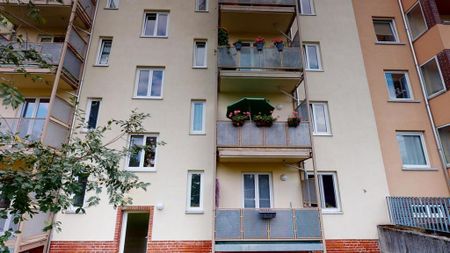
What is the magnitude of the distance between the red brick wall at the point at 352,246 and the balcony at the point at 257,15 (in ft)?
31.9

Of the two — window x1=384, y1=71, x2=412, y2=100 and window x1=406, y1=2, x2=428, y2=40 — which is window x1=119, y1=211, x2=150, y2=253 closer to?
window x1=384, y1=71, x2=412, y2=100

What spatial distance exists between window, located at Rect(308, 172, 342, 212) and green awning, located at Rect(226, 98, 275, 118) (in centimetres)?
329

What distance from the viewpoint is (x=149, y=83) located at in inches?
439

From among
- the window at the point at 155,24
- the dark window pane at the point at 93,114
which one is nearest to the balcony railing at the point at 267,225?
the dark window pane at the point at 93,114

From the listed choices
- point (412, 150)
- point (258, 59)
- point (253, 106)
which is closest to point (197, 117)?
point (253, 106)

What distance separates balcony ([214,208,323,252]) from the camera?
779cm

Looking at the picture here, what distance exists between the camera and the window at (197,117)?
34.3 ft

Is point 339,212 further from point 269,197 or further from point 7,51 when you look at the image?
point 7,51

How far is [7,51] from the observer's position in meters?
3.42

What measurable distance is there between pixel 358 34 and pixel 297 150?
7.57 metres

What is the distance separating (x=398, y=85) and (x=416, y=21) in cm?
401

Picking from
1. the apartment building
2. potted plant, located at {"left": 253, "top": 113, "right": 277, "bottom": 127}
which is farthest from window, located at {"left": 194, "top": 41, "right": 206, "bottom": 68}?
potted plant, located at {"left": 253, "top": 113, "right": 277, "bottom": 127}

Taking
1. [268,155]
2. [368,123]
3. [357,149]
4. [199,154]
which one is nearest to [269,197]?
[268,155]

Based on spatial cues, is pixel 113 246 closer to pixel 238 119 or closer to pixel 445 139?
pixel 238 119
